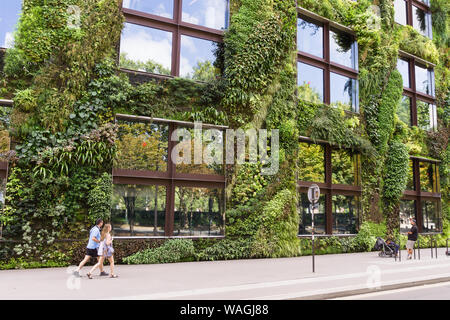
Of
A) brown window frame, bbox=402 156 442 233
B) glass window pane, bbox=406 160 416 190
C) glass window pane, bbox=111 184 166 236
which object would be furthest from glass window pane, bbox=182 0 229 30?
glass window pane, bbox=406 160 416 190

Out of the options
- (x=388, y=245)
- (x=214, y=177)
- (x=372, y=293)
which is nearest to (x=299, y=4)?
(x=214, y=177)

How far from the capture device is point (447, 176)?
24266mm

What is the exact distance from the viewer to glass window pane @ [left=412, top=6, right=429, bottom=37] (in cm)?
2531

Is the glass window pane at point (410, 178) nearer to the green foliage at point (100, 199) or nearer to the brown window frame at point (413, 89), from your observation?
the brown window frame at point (413, 89)

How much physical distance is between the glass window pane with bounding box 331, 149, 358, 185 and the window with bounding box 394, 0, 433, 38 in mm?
9781

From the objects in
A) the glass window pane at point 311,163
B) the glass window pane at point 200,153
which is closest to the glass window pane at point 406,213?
the glass window pane at point 311,163

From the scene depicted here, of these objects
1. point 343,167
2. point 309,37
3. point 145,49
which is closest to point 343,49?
point 309,37

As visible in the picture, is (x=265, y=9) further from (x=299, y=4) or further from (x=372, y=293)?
(x=372, y=293)

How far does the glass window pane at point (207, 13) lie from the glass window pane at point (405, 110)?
12168 millimetres

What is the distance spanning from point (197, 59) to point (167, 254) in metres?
7.82

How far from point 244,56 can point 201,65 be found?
1.80m

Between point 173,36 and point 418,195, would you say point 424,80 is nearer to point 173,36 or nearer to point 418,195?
point 418,195

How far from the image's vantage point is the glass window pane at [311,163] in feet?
59.4

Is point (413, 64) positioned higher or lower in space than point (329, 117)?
higher
